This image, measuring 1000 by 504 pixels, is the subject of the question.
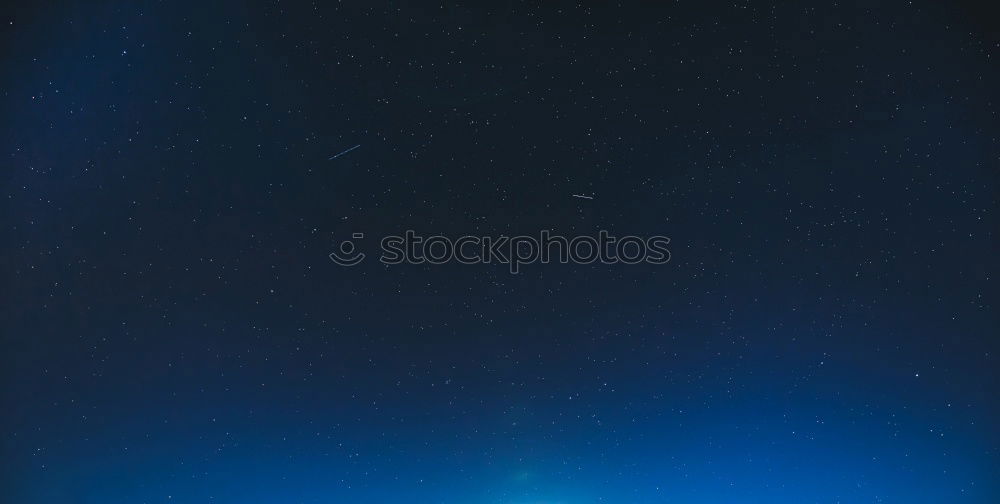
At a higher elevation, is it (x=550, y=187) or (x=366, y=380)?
(x=550, y=187)

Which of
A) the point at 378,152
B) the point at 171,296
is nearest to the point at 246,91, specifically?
the point at 378,152

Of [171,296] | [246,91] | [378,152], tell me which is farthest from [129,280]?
[378,152]

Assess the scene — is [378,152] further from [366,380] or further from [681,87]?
[681,87]

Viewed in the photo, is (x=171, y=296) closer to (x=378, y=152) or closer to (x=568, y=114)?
(x=378, y=152)

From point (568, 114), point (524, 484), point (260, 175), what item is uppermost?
point (568, 114)

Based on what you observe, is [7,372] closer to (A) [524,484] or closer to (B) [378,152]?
(B) [378,152]

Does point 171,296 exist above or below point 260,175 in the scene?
below
